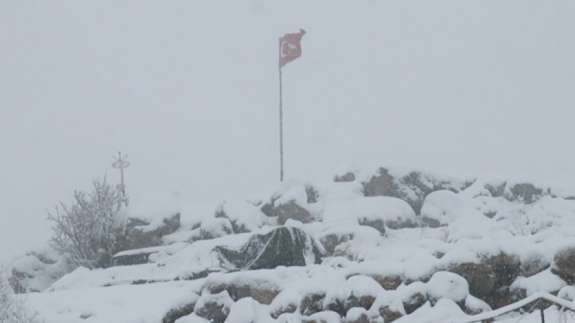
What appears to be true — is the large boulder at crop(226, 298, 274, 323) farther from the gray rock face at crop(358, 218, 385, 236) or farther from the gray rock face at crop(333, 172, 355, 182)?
the gray rock face at crop(333, 172, 355, 182)

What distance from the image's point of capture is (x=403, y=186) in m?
32.5

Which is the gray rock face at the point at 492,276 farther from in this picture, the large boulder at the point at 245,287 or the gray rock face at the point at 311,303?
the large boulder at the point at 245,287

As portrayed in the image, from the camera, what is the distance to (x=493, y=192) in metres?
33.9

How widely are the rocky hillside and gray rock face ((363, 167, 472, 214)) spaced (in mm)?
58

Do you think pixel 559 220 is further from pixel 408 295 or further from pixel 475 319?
pixel 475 319

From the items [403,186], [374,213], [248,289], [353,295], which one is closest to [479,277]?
[353,295]

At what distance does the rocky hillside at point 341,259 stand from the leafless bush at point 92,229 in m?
1.00

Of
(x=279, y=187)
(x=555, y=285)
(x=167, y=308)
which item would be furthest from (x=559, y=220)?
(x=167, y=308)

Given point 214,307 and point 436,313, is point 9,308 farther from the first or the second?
point 436,313

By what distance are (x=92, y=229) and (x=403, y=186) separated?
1385 cm

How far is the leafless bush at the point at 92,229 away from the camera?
31.7 m

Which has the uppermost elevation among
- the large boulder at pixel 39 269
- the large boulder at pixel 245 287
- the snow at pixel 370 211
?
the snow at pixel 370 211

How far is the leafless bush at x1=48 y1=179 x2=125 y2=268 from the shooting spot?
31703 mm

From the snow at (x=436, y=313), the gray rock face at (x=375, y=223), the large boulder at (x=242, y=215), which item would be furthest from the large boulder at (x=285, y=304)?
the large boulder at (x=242, y=215)
